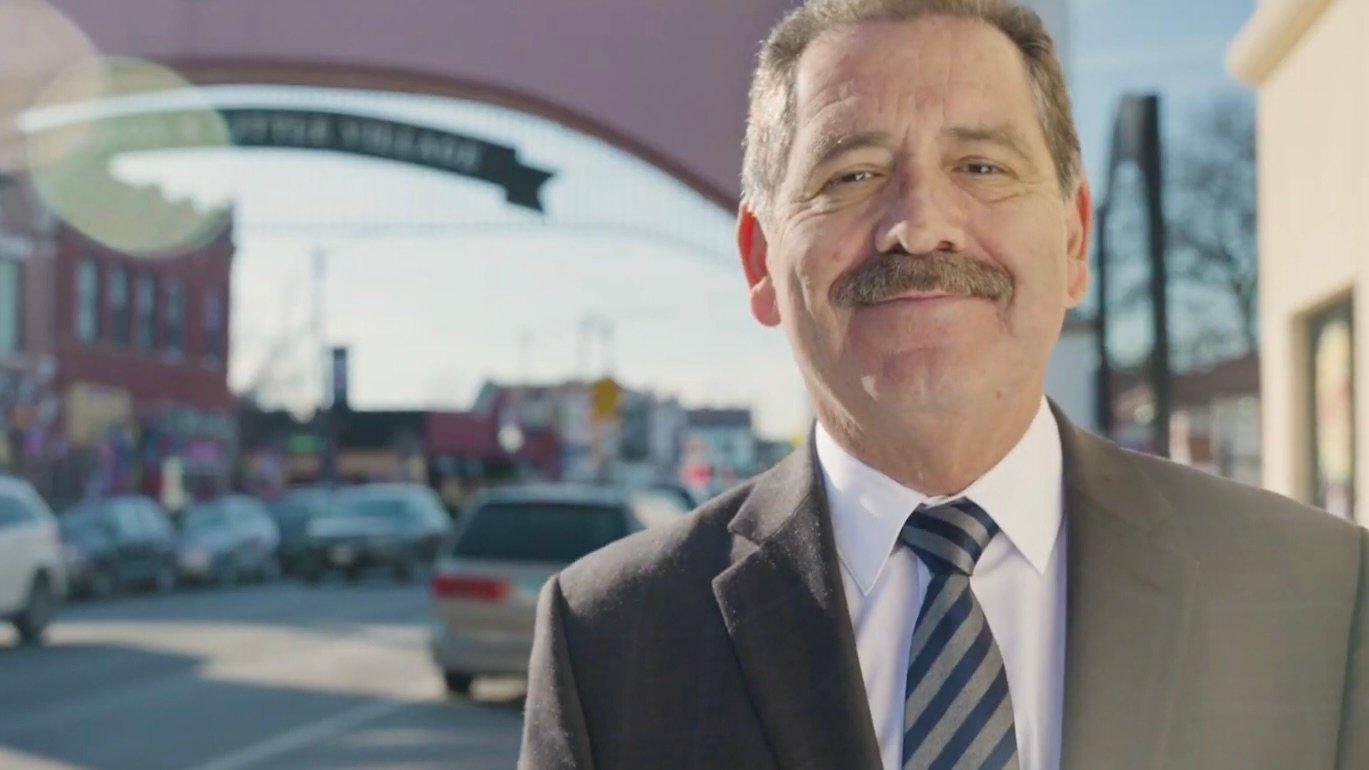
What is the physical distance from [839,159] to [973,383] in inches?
11.5

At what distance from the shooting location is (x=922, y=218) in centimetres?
185

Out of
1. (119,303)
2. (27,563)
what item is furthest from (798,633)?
(119,303)

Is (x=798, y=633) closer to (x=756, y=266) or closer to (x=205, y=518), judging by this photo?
(x=756, y=266)

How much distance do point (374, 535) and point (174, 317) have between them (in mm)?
16195

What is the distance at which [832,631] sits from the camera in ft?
6.31

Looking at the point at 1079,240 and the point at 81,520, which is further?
the point at 81,520

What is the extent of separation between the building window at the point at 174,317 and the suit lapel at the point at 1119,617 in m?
40.9

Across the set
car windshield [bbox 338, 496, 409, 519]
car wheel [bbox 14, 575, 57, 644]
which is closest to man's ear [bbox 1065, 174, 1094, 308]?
car wheel [bbox 14, 575, 57, 644]

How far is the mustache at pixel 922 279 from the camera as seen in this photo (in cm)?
185

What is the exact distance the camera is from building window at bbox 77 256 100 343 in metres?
36.3

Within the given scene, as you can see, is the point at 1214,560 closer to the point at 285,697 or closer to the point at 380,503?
the point at 285,697

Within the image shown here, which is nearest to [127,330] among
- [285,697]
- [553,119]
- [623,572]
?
[285,697]

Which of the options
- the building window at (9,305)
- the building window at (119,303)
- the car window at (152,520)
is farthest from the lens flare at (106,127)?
the building window at (119,303)

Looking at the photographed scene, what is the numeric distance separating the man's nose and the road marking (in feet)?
28.5
